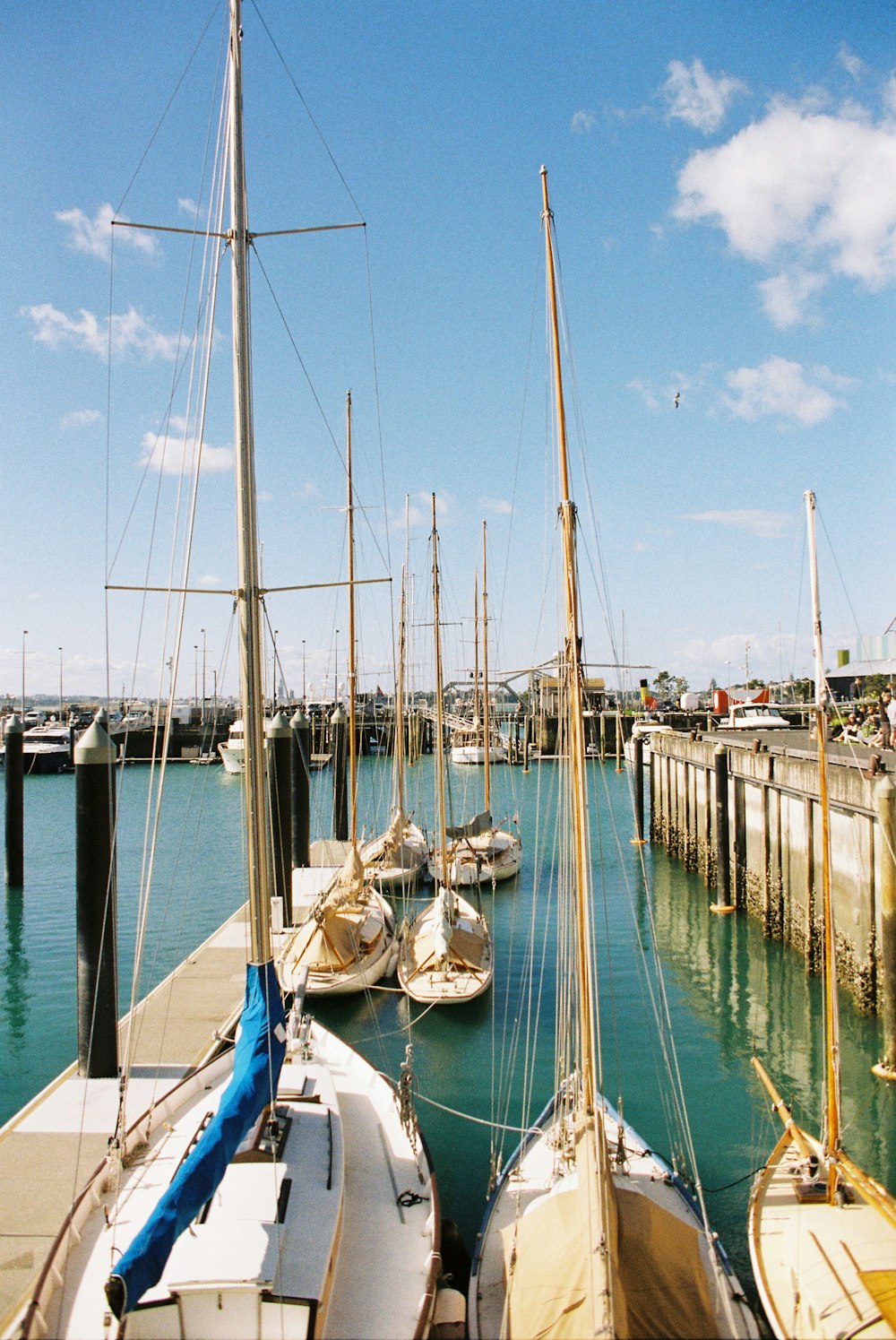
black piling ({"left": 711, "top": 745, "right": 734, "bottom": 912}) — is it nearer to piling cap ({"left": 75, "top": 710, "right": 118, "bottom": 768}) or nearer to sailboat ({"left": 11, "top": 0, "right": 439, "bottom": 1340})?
sailboat ({"left": 11, "top": 0, "right": 439, "bottom": 1340})

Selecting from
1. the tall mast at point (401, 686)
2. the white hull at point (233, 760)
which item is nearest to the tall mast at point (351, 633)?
the tall mast at point (401, 686)

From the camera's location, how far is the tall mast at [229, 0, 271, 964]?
31.0 ft

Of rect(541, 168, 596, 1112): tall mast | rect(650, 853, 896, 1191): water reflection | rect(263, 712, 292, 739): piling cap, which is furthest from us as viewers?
rect(263, 712, 292, 739): piling cap

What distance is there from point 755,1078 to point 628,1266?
10.8 metres

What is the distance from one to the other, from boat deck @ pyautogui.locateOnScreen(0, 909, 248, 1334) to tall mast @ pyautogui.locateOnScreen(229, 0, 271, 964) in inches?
163

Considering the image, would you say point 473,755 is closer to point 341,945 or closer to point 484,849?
point 484,849

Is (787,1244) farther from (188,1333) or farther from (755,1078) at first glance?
(755,1078)

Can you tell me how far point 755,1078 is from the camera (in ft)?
55.5

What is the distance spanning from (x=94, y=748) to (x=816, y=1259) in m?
12.1

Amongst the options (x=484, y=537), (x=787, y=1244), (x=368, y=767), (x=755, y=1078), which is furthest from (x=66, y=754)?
(x=787, y=1244)

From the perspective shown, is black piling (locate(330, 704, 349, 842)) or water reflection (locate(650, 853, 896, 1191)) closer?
water reflection (locate(650, 853, 896, 1191))

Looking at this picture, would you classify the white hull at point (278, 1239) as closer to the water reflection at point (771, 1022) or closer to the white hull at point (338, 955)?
the water reflection at point (771, 1022)

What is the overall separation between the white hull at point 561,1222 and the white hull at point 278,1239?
660mm

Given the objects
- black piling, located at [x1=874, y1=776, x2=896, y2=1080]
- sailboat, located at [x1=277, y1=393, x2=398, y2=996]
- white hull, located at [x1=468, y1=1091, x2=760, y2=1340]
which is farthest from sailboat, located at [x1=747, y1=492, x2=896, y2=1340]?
sailboat, located at [x1=277, y1=393, x2=398, y2=996]
